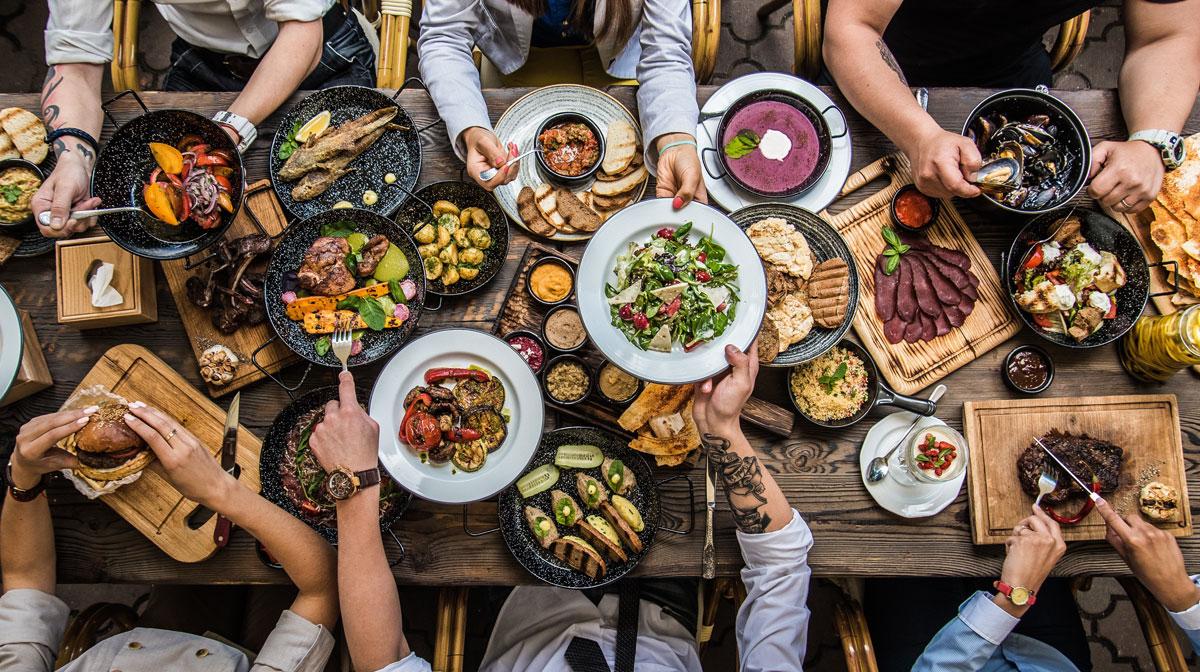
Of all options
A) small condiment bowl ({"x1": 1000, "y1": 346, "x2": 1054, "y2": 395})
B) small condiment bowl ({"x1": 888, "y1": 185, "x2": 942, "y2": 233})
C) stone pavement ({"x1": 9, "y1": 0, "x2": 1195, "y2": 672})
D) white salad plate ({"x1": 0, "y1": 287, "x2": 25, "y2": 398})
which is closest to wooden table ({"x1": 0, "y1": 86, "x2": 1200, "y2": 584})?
small condiment bowl ({"x1": 1000, "y1": 346, "x2": 1054, "y2": 395})

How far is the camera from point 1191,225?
242 centimetres

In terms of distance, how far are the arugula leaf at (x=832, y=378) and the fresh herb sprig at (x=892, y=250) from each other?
16.0 inches

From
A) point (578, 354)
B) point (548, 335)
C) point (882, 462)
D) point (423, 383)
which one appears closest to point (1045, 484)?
point (882, 462)

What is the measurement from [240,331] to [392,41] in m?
1.40

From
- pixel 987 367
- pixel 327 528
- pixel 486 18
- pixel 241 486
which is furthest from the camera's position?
pixel 486 18

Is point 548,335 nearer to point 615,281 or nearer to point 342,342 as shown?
point 615,281

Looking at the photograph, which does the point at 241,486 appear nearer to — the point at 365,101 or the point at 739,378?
the point at 365,101

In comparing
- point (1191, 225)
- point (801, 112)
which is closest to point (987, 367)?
point (1191, 225)

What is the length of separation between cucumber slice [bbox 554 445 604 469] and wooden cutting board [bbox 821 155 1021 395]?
108cm

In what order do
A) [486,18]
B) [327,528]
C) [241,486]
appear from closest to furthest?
1. [241,486]
2. [327,528]
3. [486,18]

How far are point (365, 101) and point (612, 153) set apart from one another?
965 millimetres

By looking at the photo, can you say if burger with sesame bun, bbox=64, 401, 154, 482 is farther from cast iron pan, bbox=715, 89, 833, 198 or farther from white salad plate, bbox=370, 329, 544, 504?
cast iron pan, bbox=715, 89, 833, 198

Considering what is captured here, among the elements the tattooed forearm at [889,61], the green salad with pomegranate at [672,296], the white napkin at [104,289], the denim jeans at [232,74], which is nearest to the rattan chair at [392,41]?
the denim jeans at [232,74]

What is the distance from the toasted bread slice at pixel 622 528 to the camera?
2242 mm
